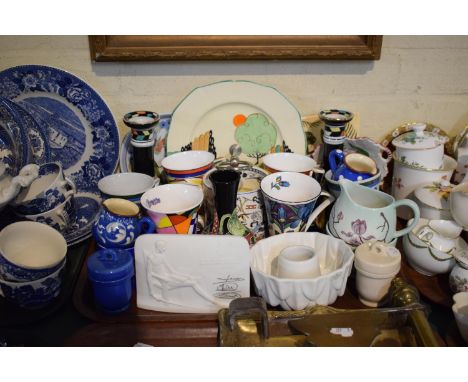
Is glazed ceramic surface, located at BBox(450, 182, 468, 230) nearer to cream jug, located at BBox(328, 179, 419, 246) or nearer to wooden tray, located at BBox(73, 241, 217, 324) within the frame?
cream jug, located at BBox(328, 179, 419, 246)

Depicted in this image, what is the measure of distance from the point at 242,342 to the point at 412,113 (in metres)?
0.70

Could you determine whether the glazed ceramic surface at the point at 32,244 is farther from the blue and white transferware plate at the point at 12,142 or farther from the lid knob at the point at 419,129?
the lid knob at the point at 419,129

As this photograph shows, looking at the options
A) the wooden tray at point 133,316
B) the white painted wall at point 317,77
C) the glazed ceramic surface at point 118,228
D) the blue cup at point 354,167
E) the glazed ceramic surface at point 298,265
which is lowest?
the wooden tray at point 133,316

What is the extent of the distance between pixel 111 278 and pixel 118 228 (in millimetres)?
100

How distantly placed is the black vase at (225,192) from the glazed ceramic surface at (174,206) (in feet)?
0.12

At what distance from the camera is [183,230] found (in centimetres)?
84

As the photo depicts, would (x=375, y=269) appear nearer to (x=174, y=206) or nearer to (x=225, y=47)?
(x=174, y=206)

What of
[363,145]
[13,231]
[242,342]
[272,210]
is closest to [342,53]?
[363,145]

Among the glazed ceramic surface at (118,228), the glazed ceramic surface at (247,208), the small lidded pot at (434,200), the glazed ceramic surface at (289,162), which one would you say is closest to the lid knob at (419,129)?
the small lidded pot at (434,200)

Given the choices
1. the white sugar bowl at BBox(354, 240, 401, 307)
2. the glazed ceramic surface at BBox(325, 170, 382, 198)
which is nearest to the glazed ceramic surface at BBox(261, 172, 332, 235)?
the glazed ceramic surface at BBox(325, 170, 382, 198)

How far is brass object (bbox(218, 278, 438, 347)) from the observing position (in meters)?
0.73

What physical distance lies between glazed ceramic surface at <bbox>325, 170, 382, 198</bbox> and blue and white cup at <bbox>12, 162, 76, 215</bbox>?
1.67 feet

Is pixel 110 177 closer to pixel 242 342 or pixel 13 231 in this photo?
pixel 13 231

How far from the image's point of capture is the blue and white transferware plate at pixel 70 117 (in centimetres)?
101
